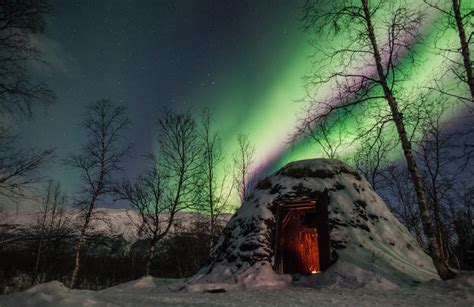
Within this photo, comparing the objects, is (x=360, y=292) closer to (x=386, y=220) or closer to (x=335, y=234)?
(x=335, y=234)

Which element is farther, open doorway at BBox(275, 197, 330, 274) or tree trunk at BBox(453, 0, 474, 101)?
open doorway at BBox(275, 197, 330, 274)

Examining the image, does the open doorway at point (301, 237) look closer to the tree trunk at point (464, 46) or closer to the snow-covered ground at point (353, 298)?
the snow-covered ground at point (353, 298)

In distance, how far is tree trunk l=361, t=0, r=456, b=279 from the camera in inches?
281

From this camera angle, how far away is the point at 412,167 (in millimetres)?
7836

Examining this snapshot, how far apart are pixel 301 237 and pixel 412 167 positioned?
8.00m

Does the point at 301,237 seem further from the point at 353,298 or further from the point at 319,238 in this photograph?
the point at 353,298

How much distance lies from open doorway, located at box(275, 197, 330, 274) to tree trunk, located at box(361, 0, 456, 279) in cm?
312

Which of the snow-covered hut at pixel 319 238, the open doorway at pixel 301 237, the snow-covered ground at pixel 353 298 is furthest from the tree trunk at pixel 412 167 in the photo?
the open doorway at pixel 301 237

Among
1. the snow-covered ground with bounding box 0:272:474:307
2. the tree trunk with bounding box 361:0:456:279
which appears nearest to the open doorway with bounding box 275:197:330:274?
the snow-covered ground with bounding box 0:272:474:307

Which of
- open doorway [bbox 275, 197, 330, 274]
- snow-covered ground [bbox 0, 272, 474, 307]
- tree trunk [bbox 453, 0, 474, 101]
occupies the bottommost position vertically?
snow-covered ground [bbox 0, 272, 474, 307]

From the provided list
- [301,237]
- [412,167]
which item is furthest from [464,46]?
[301,237]

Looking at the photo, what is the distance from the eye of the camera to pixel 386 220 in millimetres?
11352

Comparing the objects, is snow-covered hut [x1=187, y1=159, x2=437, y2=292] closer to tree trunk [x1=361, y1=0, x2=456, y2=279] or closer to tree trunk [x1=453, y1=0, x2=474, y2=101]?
tree trunk [x1=361, y1=0, x2=456, y2=279]

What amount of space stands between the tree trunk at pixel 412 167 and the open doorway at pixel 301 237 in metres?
3.12
